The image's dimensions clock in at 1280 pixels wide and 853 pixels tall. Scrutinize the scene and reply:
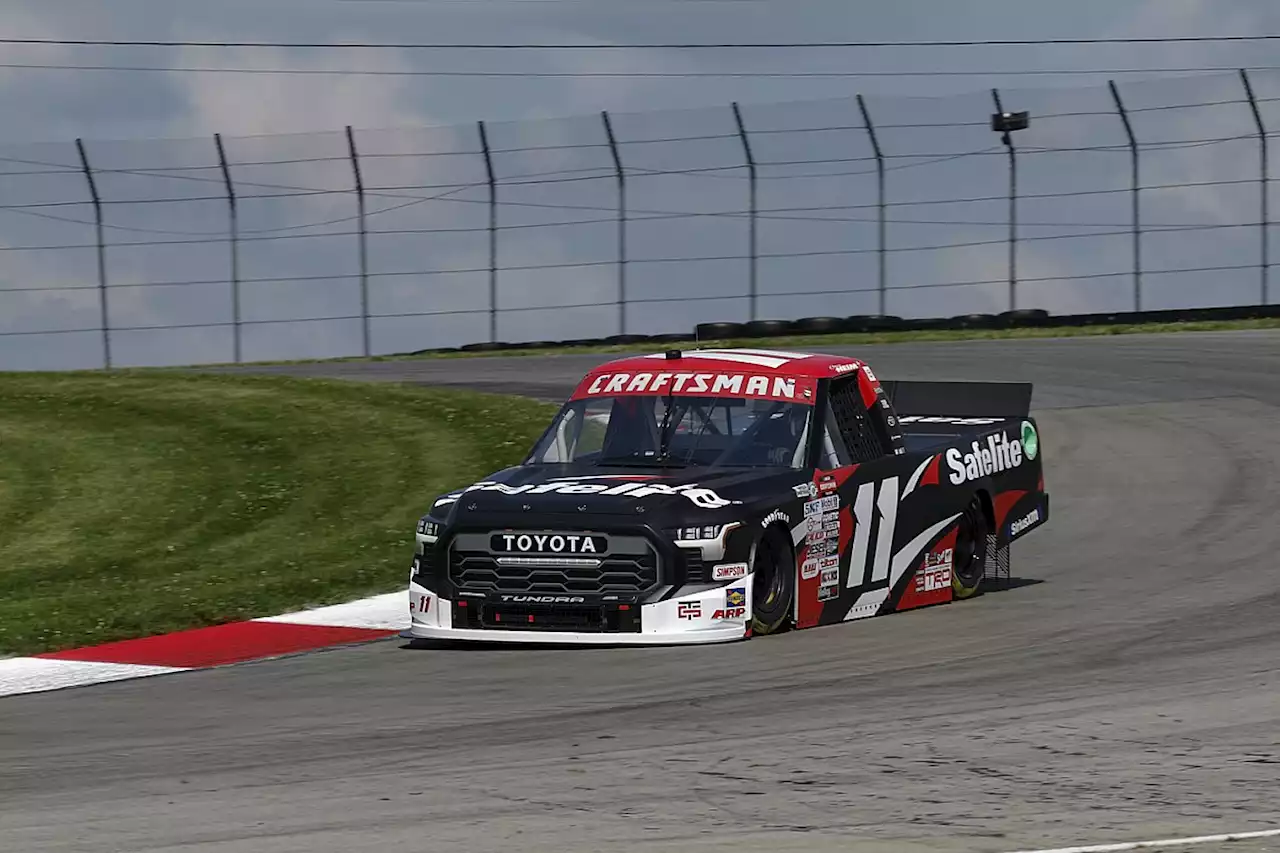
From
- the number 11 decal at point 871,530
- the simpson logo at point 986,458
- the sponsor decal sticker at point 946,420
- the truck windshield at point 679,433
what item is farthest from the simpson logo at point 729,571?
the sponsor decal sticker at point 946,420

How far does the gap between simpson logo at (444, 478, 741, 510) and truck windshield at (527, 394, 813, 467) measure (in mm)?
643

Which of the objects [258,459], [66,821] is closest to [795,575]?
[66,821]

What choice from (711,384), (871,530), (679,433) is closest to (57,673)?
(679,433)

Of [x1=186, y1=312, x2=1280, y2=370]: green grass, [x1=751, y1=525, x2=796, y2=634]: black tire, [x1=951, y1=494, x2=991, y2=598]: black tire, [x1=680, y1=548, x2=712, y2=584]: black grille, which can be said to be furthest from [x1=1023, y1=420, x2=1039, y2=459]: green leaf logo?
[x1=186, y1=312, x2=1280, y2=370]: green grass

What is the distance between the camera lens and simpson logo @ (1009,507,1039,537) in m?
13.7

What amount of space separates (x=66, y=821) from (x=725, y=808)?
7.09ft

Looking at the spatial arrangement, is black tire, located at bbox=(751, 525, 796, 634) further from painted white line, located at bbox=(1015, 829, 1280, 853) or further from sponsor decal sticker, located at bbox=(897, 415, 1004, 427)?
painted white line, located at bbox=(1015, 829, 1280, 853)

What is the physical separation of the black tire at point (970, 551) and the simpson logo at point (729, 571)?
2457 mm

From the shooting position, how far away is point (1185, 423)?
22.1m

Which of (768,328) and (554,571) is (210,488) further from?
(768,328)

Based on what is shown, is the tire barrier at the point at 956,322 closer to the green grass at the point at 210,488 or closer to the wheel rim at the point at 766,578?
the green grass at the point at 210,488

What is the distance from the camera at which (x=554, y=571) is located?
1084 cm

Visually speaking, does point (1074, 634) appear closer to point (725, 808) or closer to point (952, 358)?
point (725, 808)

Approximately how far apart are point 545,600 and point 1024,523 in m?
4.24
